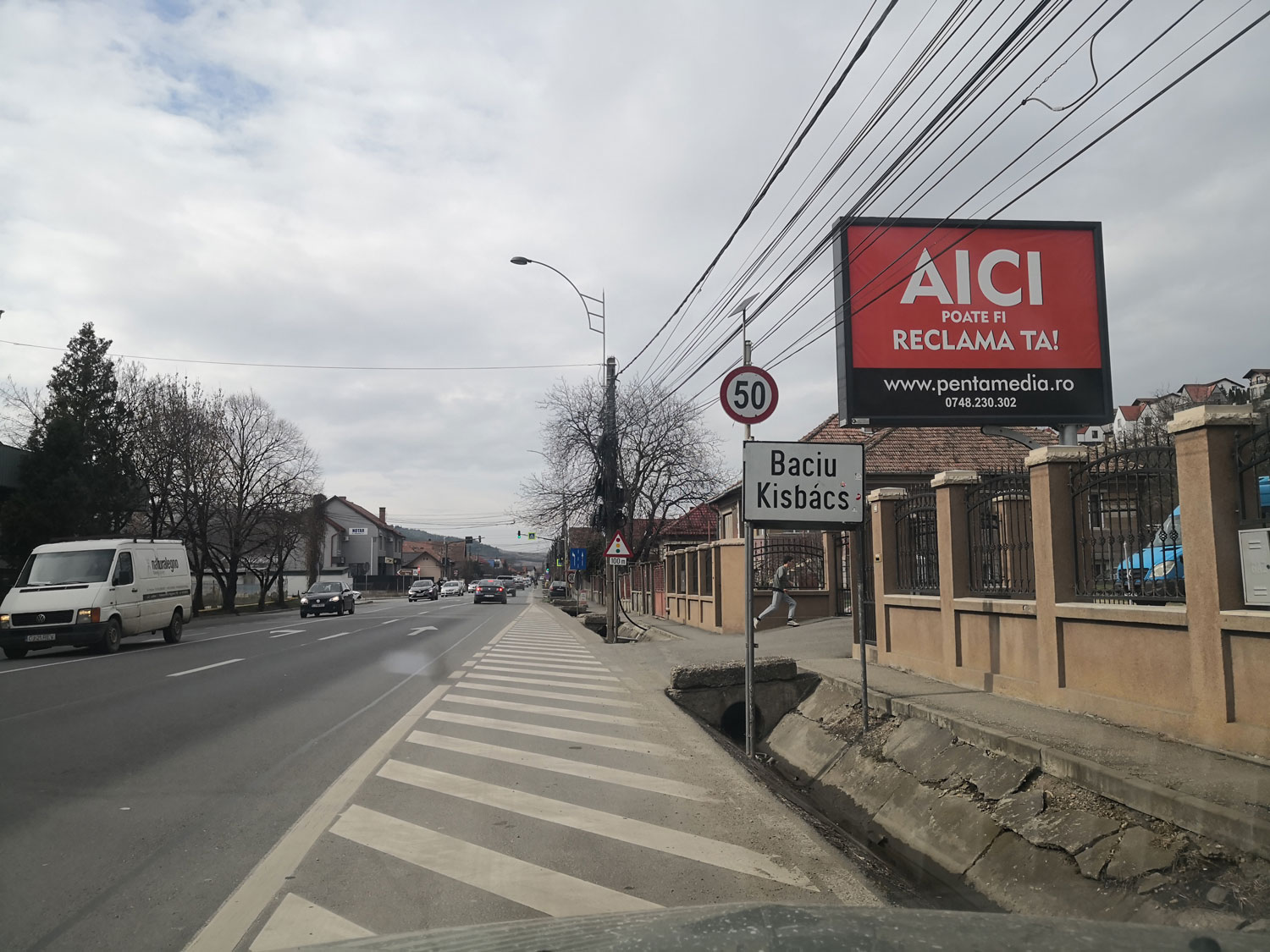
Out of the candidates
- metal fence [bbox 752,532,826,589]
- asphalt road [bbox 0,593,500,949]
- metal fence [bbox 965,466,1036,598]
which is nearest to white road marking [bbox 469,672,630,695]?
asphalt road [bbox 0,593,500,949]

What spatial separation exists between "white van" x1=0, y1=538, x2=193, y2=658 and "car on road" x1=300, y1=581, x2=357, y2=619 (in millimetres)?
16798

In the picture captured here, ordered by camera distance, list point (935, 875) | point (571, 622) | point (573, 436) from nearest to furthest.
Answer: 1. point (935, 875)
2. point (571, 622)
3. point (573, 436)

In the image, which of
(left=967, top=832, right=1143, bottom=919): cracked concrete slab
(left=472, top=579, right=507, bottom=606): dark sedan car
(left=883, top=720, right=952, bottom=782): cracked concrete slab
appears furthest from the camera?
(left=472, top=579, right=507, bottom=606): dark sedan car

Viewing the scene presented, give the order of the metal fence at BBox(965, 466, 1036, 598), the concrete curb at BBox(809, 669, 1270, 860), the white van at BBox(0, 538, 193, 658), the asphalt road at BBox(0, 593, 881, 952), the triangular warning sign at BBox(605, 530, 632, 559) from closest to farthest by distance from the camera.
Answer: the asphalt road at BBox(0, 593, 881, 952)
the concrete curb at BBox(809, 669, 1270, 860)
the metal fence at BBox(965, 466, 1036, 598)
the white van at BBox(0, 538, 193, 658)
the triangular warning sign at BBox(605, 530, 632, 559)

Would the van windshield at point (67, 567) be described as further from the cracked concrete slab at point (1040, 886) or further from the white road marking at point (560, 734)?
the cracked concrete slab at point (1040, 886)

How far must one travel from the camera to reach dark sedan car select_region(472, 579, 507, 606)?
5591cm

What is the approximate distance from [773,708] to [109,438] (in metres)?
33.6

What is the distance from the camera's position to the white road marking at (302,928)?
12.9 feet

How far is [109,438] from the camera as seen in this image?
36.1 metres

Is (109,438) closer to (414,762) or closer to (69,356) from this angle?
(69,356)

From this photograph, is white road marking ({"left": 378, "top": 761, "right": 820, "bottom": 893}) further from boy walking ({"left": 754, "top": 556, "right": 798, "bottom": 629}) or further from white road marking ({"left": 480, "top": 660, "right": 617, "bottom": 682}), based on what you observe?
boy walking ({"left": 754, "top": 556, "right": 798, "bottom": 629})

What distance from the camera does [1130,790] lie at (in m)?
5.34

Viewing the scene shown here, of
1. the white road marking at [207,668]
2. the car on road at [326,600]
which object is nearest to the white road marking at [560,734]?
the white road marking at [207,668]

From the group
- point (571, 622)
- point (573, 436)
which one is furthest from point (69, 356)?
point (571, 622)
